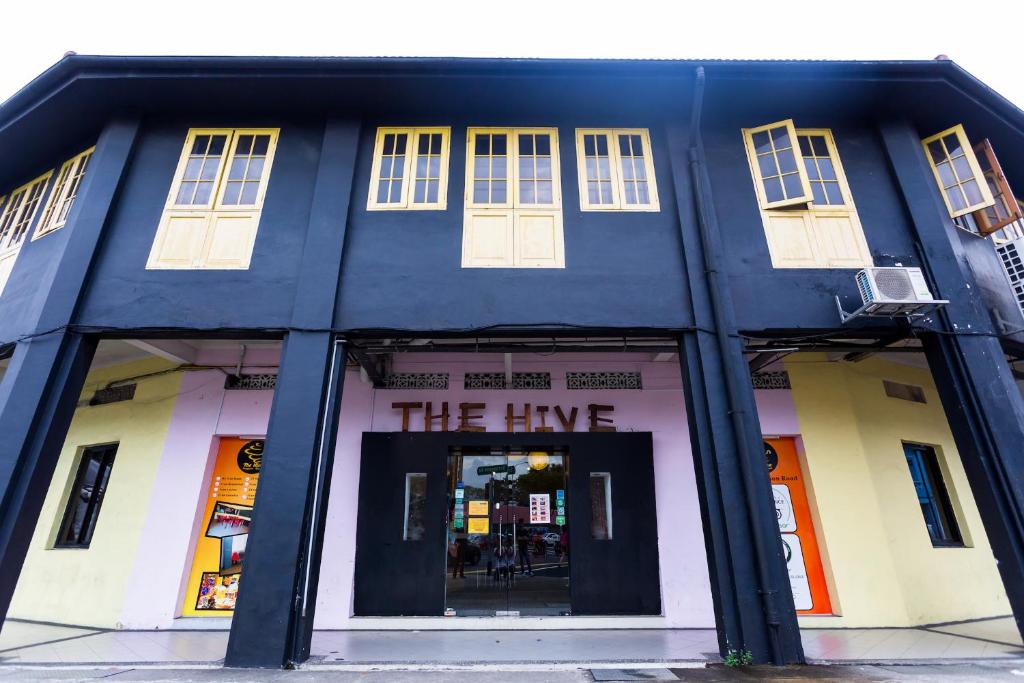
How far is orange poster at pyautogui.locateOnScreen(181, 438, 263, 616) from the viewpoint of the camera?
7.90 metres

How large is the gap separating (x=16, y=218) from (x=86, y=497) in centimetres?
464

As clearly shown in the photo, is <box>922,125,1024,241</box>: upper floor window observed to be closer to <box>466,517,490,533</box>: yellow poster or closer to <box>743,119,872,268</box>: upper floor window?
<box>743,119,872,268</box>: upper floor window

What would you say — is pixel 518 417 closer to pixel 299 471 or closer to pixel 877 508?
pixel 299 471

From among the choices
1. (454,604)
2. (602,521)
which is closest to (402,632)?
(454,604)

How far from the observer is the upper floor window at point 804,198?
22.4 feet

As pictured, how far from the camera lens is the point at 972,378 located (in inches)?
241

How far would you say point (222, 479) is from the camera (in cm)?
844

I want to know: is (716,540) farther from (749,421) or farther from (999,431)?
(999,431)

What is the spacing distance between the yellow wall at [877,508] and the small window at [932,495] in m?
0.13

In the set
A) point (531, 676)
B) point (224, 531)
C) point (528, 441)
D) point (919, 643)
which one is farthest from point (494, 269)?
point (919, 643)

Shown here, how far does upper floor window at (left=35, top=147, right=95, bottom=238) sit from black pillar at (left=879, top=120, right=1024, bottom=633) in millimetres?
11347

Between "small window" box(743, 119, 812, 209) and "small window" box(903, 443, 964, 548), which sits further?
"small window" box(903, 443, 964, 548)

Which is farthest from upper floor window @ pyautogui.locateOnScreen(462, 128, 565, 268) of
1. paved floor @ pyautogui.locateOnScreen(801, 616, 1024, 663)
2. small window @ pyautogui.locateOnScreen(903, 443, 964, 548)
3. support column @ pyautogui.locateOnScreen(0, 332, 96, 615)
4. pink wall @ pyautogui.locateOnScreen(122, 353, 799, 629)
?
small window @ pyautogui.locateOnScreen(903, 443, 964, 548)

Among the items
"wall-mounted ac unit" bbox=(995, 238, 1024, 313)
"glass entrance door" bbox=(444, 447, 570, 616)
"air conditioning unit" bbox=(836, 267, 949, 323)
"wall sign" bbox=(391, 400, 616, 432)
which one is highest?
"wall-mounted ac unit" bbox=(995, 238, 1024, 313)
